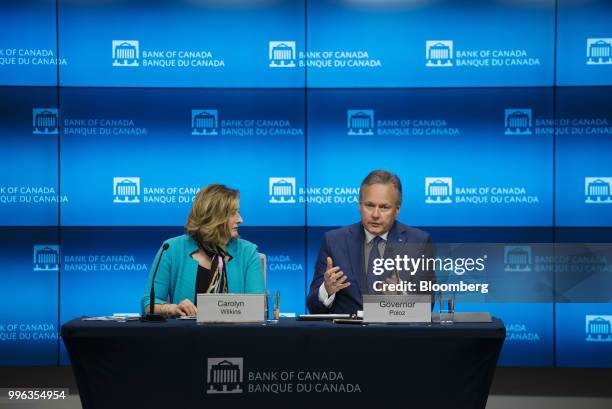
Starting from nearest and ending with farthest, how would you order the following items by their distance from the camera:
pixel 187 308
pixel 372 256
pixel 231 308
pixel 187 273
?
pixel 231 308
pixel 187 308
pixel 187 273
pixel 372 256

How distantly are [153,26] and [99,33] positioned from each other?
383 mm

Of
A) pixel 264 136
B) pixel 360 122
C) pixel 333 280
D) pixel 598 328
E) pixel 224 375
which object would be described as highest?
pixel 360 122

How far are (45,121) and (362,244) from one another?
9.19ft

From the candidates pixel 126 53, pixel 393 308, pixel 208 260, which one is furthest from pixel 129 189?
pixel 393 308

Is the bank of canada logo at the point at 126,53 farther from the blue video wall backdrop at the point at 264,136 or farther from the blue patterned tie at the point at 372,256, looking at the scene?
the blue patterned tie at the point at 372,256

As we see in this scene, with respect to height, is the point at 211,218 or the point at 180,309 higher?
the point at 211,218

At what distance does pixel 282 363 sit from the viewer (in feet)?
11.4

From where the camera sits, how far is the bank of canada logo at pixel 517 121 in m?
6.07

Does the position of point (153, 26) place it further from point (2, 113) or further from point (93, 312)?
point (93, 312)

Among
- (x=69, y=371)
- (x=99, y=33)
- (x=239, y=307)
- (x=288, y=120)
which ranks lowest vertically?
(x=69, y=371)

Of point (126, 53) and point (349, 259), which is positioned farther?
point (126, 53)

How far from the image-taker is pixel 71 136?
20.0 feet

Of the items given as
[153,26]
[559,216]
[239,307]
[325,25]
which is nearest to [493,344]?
[239,307]

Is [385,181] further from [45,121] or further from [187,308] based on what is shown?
[45,121]
